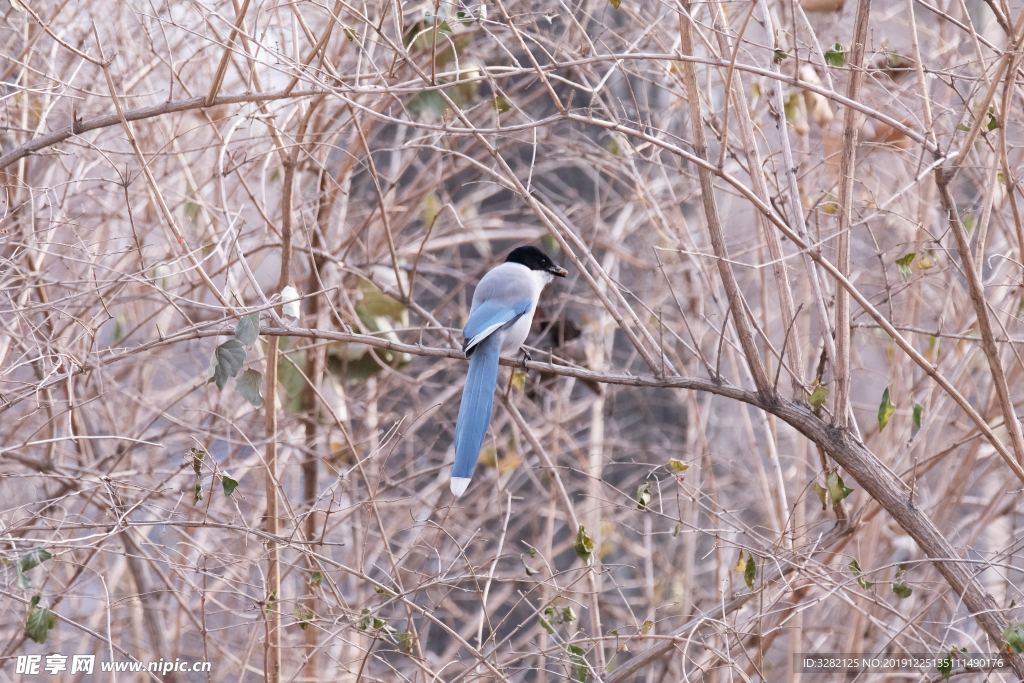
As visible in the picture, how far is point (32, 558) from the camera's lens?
7.29 feet

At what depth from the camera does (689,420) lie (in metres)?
5.79

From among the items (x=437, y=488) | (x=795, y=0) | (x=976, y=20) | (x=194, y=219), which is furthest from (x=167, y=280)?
(x=976, y=20)

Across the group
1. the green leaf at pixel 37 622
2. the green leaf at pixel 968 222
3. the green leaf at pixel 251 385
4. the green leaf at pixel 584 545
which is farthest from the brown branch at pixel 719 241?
the green leaf at pixel 37 622

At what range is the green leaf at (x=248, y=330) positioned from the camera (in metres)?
2.52

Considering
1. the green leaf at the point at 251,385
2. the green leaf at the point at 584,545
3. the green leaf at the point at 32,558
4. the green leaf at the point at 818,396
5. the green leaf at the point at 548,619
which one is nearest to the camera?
the green leaf at the point at 32,558

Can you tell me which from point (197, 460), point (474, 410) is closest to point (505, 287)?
point (474, 410)

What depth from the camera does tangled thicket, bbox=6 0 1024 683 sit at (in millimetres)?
2549

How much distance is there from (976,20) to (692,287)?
2512 mm

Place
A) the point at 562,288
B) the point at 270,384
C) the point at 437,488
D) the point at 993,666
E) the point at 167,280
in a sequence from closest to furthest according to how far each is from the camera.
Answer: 1. the point at 993,666
2. the point at 270,384
3. the point at 167,280
4. the point at 437,488
5. the point at 562,288

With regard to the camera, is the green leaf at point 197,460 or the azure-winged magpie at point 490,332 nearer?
the green leaf at point 197,460

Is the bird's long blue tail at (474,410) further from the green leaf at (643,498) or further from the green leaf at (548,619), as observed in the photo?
the green leaf at (643,498)

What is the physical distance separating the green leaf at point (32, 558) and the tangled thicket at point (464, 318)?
0.11 feet

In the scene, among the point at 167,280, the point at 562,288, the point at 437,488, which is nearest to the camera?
the point at 167,280

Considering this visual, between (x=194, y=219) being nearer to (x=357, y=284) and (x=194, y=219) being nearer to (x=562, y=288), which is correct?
(x=357, y=284)
